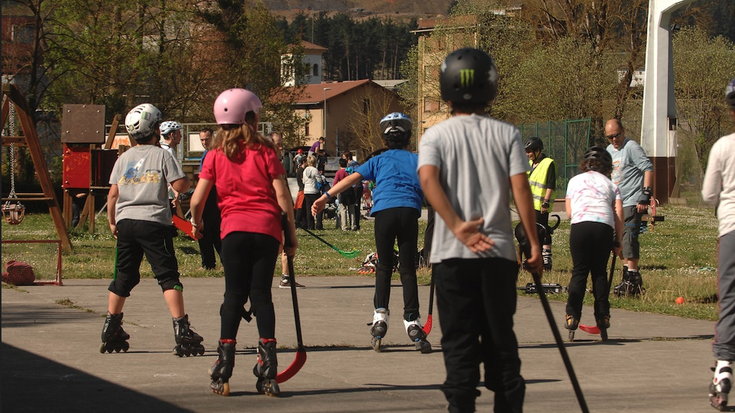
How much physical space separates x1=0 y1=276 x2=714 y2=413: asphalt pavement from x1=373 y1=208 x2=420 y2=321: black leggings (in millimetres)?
405

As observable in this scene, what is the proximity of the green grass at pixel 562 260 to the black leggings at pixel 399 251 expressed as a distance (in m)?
3.59

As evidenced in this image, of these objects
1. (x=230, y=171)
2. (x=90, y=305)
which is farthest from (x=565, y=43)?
(x=230, y=171)

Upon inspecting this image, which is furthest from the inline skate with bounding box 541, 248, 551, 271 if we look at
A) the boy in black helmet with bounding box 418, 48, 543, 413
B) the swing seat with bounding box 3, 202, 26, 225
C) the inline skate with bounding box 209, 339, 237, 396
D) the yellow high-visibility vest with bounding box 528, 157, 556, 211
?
the swing seat with bounding box 3, 202, 26, 225

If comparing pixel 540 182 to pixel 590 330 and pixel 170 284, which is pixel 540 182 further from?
pixel 170 284

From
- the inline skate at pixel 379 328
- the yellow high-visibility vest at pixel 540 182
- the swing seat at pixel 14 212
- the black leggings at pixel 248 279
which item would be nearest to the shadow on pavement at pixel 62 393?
the black leggings at pixel 248 279

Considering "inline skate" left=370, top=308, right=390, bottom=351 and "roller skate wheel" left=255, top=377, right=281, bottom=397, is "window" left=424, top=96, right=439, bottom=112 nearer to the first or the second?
"inline skate" left=370, top=308, right=390, bottom=351

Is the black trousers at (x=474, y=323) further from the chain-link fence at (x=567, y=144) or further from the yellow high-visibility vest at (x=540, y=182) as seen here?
the chain-link fence at (x=567, y=144)

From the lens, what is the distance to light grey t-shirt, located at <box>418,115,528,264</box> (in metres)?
4.37

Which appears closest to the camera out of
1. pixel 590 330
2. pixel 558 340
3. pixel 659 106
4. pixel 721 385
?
pixel 558 340

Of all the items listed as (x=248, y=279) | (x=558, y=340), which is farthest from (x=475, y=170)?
(x=248, y=279)

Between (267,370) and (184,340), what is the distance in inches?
53.3

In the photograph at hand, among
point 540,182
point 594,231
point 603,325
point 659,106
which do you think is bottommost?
point 603,325

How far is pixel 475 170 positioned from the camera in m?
4.39

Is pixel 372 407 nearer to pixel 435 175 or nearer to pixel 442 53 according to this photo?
pixel 435 175
